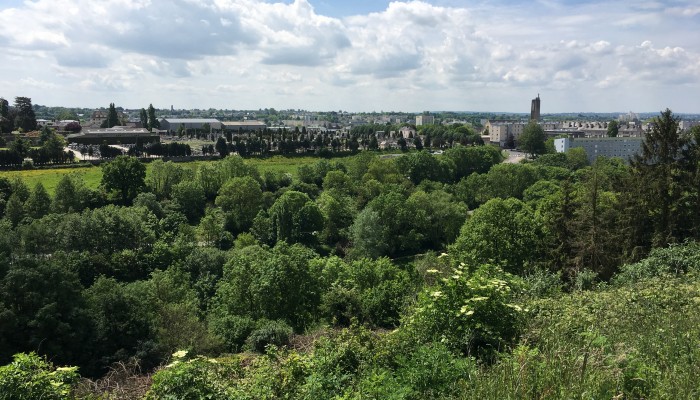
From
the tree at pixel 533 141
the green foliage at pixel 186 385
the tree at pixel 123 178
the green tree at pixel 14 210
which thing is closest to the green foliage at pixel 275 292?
the green foliage at pixel 186 385

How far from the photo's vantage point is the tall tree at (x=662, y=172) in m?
17.6

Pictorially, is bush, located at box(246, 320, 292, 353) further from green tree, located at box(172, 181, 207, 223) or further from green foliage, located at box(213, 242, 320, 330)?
green tree, located at box(172, 181, 207, 223)

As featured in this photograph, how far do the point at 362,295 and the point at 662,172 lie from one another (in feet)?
39.7

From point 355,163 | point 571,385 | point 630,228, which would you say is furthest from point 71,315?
point 355,163

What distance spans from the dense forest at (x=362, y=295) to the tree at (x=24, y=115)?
215 feet

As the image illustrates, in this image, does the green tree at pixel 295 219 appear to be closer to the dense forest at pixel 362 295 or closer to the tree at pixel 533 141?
the dense forest at pixel 362 295

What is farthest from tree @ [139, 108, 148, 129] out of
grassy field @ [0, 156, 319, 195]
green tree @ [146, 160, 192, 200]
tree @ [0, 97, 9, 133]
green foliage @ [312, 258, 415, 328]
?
green foliage @ [312, 258, 415, 328]

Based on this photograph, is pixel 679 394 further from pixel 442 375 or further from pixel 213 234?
pixel 213 234

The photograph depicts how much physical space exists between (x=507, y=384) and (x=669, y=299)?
18.3 ft

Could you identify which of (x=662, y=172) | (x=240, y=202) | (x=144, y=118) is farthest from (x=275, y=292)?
(x=144, y=118)

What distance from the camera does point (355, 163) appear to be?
2424 inches

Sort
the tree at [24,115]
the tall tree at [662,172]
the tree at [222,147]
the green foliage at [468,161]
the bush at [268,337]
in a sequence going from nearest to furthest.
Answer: the bush at [268,337] → the tall tree at [662,172] → the green foliage at [468,161] → the tree at [222,147] → the tree at [24,115]

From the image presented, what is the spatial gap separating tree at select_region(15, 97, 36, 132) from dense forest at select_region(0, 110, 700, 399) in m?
65.5

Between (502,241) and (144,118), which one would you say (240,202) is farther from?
(144,118)
